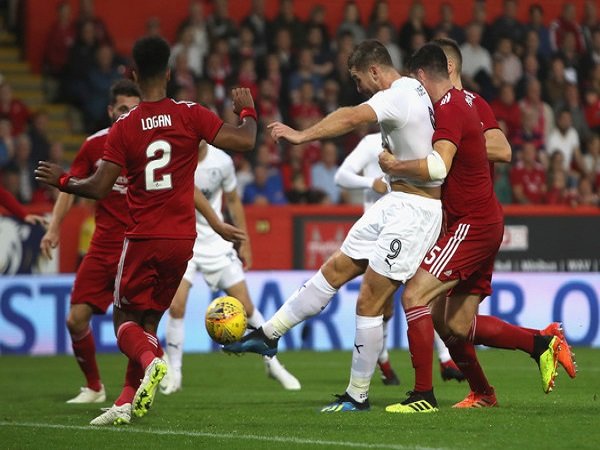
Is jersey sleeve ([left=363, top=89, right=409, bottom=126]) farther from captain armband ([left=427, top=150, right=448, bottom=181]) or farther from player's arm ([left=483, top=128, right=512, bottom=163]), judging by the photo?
player's arm ([left=483, top=128, right=512, bottom=163])

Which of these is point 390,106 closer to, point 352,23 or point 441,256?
point 441,256

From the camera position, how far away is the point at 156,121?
330 inches

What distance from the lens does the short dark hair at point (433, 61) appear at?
889cm

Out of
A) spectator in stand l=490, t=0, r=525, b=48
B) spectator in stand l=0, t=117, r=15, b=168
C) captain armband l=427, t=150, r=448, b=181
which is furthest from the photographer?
spectator in stand l=490, t=0, r=525, b=48

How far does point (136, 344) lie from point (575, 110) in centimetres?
1476

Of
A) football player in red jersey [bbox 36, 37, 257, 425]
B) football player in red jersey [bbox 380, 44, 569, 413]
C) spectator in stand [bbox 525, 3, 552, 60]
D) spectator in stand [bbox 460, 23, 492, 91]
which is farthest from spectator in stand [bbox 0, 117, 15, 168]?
football player in red jersey [bbox 380, 44, 569, 413]

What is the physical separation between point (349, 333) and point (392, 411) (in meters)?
7.92

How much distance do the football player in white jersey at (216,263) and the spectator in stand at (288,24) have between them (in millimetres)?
9396

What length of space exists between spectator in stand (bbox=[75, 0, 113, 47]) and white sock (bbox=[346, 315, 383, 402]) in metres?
12.0

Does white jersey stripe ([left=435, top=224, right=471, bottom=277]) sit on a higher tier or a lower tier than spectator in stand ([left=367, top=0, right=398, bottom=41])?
lower

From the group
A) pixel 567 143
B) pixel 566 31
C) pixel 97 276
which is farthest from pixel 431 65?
pixel 566 31

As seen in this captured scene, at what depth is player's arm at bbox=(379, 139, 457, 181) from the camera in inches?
336

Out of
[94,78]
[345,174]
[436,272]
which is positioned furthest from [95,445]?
[94,78]

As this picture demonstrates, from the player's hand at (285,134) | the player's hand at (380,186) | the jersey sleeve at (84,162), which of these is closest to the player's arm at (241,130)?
the player's hand at (285,134)
